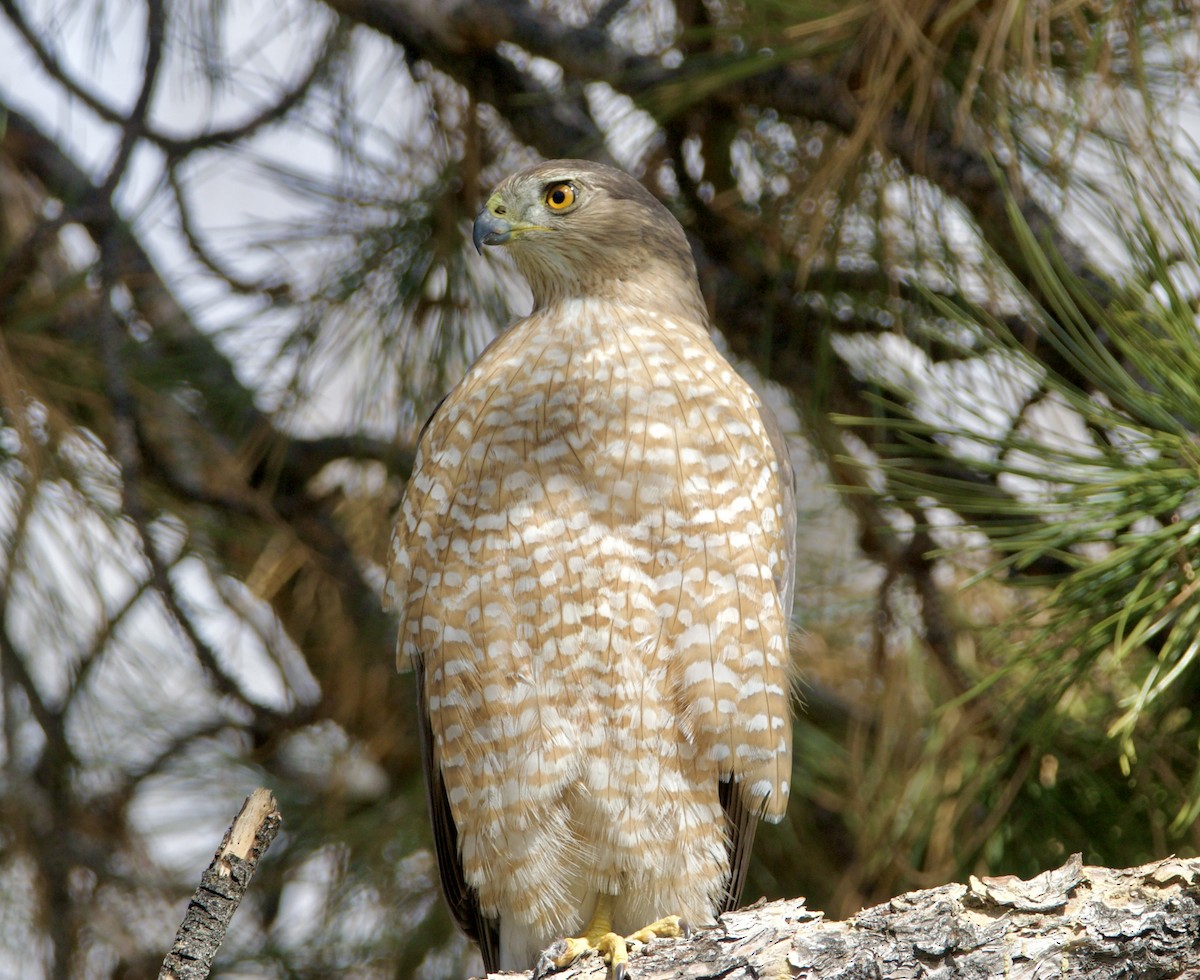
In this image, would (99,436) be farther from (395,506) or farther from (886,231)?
(886,231)

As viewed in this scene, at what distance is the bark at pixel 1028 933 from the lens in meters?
2.11

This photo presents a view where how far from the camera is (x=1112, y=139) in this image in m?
3.46

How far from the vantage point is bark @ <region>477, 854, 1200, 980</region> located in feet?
6.93

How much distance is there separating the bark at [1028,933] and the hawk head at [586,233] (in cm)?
164

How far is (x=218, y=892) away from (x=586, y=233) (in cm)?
191

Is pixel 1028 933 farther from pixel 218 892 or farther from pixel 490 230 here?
pixel 490 230

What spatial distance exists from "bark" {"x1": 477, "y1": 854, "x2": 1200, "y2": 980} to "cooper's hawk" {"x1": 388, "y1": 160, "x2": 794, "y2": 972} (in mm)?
763

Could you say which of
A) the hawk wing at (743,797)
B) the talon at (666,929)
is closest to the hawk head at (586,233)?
the hawk wing at (743,797)

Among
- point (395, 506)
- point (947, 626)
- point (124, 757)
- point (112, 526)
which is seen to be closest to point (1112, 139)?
point (947, 626)

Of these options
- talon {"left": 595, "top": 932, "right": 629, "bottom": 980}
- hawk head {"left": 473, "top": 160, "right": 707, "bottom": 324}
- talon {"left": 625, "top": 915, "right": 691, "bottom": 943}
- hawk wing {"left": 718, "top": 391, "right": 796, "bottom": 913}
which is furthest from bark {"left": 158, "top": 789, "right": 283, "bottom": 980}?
hawk head {"left": 473, "top": 160, "right": 707, "bottom": 324}

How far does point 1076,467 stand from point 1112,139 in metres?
0.96

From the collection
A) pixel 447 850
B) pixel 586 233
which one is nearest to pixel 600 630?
pixel 447 850

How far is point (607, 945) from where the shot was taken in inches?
109

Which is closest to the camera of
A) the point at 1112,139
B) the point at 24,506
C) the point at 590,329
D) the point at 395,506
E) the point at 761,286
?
the point at 590,329
